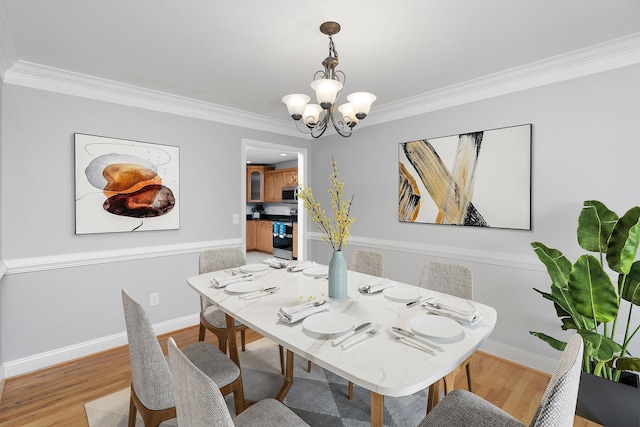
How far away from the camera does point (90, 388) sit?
89.7 inches

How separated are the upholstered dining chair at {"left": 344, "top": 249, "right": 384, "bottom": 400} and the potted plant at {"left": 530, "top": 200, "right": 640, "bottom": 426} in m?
1.14

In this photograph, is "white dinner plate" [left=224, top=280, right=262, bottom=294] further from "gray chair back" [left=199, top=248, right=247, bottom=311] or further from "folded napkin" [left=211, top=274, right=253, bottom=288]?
"gray chair back" [left=199, top=248, right=247, bottom=311]

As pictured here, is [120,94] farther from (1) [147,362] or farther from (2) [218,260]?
(1) [147,362]

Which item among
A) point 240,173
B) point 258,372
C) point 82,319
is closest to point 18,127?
point 82,319

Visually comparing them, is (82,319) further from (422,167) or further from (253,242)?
(253,242)

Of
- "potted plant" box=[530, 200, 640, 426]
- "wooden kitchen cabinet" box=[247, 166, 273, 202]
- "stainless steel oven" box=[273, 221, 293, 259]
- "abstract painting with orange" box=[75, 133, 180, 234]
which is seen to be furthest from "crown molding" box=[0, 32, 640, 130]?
"wooden kitchen cabinet" box=[247, 166, 273, 202]

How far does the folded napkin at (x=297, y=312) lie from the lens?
143cm

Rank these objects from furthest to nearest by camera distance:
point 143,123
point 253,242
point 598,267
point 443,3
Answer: point 253,242
point 143,123
point 598,267
point 443,3

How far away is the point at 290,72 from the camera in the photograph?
255cm

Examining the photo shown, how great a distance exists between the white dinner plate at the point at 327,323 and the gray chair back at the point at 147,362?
25.1 inches

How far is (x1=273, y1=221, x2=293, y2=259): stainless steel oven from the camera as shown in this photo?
7109 millimetres

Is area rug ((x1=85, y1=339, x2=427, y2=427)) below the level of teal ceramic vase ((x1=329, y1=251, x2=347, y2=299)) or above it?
below

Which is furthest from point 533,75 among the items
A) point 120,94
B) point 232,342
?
point 120,94

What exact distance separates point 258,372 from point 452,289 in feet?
5.46
